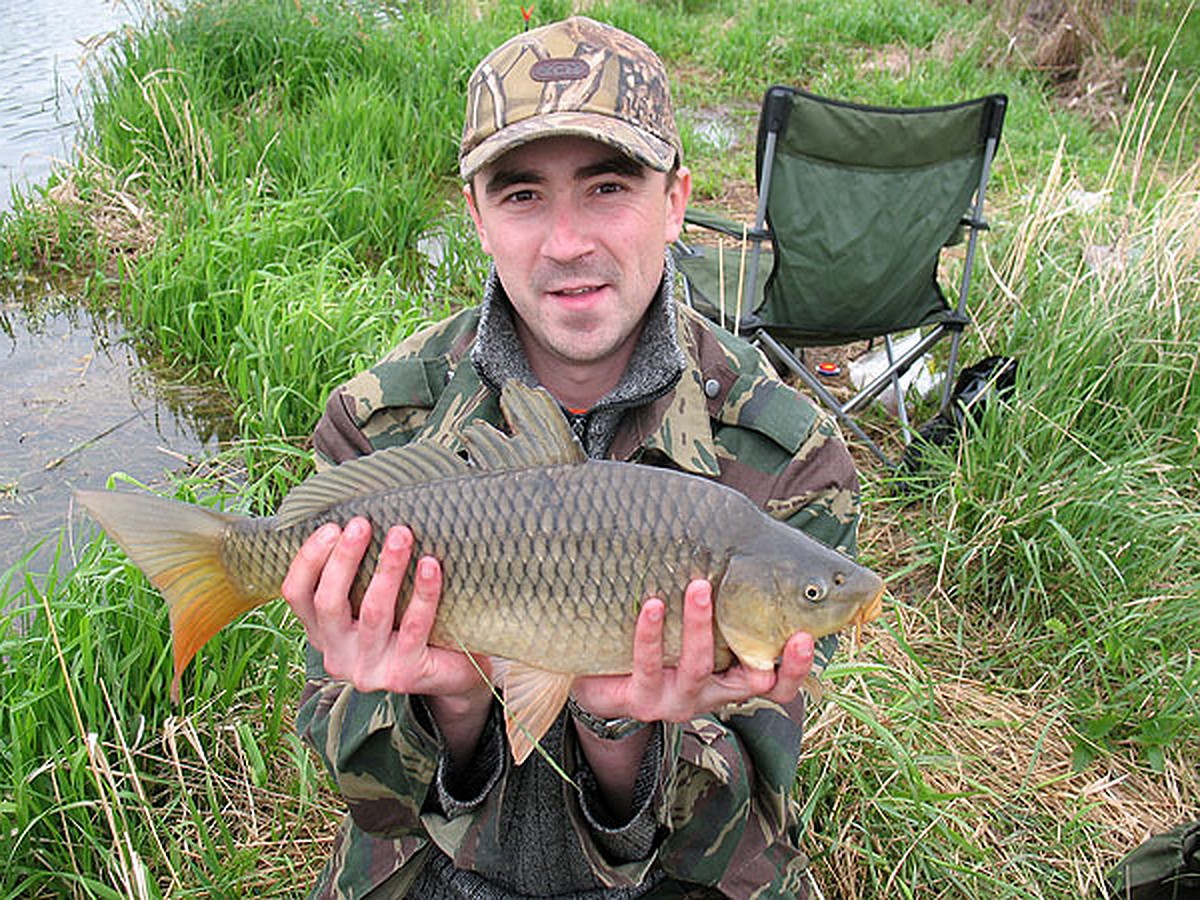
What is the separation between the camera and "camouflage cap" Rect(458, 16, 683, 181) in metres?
1.72

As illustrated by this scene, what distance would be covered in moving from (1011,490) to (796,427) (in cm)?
137

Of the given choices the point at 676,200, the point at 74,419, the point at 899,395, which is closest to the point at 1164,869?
the point at 676,200

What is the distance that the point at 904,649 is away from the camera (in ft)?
8.21

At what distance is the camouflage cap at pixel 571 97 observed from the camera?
1720 millimetres

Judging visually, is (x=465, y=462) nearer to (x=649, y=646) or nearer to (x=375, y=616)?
(x=375, y=616)

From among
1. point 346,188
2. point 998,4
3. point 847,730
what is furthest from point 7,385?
point 998,4

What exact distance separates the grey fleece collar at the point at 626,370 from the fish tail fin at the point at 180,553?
54 cm

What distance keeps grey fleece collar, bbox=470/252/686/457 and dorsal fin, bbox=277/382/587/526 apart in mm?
370

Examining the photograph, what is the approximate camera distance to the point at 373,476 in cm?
144

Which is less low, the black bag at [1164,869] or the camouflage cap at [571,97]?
the camouflage cap at [571,97]

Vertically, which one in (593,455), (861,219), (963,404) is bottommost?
(963,404)

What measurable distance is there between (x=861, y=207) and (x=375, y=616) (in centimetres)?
278

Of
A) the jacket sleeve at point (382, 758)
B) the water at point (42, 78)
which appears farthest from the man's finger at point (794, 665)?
the water at point (42, 78)

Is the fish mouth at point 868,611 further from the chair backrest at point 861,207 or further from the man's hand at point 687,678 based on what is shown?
the chair backrest at point 861,207
